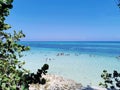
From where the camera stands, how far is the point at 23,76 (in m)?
4.65

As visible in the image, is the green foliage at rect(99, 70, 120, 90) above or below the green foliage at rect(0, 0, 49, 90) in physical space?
below

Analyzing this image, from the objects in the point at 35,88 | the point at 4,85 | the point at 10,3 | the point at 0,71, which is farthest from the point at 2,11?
the point at 35,88

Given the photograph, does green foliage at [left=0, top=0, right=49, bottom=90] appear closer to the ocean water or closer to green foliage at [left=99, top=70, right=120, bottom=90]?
green foliage at [left=99, top=70, right=120, bottom=90]

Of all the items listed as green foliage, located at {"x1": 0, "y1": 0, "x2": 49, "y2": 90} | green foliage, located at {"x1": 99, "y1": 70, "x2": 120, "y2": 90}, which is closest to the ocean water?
green foliage, located at {"x1": 99, "y1": 70, "x2": 120, "y2": 90}

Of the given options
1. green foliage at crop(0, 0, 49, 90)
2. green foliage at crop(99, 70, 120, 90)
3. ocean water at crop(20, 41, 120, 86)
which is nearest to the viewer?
green foliage at crop(0, 0, 49, 90)

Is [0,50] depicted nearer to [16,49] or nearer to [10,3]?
[16,49]

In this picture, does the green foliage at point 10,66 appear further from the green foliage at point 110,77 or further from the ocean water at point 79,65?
the ocean water at point 79,65

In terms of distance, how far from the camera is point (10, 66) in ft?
15.3

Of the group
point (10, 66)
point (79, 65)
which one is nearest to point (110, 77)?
point (10, 66)

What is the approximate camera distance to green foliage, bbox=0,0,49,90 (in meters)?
4.19

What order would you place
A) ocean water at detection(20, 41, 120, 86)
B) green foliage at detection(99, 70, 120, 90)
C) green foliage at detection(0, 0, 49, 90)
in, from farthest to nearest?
1. ocean water at detection(20, 41, 120, 86)
2. green foliage at detection(99, 70, 120, 90)
3. green foliage at detection(0, 0, 49, 90)

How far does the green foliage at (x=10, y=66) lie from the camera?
4191mm

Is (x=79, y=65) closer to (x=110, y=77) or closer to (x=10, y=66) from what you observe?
(x=110, y=77)

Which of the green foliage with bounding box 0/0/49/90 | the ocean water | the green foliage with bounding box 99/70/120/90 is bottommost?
the ocean water
